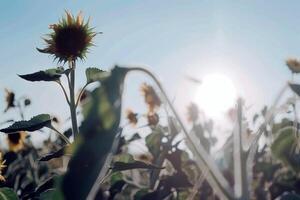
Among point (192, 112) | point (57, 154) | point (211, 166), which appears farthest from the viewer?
point (192, 112)

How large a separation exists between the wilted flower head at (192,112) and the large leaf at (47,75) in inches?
213

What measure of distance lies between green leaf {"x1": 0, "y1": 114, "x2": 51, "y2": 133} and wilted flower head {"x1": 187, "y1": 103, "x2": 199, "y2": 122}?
5550 mm

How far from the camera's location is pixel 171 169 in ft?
12.6

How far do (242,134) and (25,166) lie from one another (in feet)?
18.3

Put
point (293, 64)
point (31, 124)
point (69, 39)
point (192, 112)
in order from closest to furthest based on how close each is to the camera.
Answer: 1. point (31, 124)
2. point (69, 39)
3. point (293, 64)
4. point (192, 112)

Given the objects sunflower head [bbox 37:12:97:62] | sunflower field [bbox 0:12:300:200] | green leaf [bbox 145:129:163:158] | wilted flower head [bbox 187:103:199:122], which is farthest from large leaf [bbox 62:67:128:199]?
wilted flower head [bbox 187:103:199:122]

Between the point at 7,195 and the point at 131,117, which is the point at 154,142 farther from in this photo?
the point at 131,117

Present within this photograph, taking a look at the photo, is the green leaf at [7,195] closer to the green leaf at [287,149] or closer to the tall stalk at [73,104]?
the tall stalk at [73,104]

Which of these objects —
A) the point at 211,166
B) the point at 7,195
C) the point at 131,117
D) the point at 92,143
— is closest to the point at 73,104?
the point at 7,195

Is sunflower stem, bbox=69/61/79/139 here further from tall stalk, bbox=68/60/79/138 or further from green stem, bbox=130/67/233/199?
green stem, bbox=130/67/233/199

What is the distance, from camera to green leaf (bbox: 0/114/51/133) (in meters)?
1.93

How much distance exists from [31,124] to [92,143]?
1253 millimetres

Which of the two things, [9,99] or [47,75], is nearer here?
[47,75]

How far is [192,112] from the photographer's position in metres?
7.85
